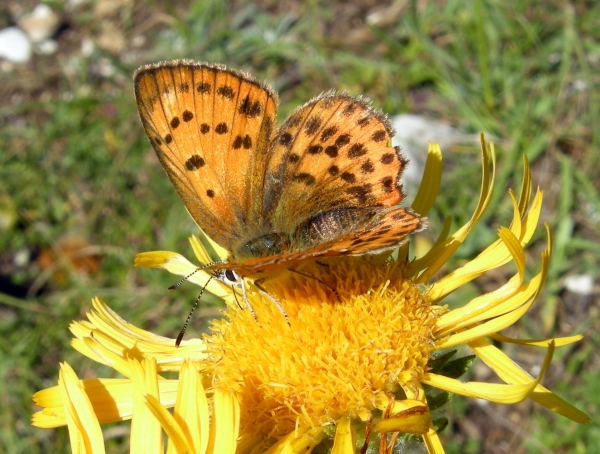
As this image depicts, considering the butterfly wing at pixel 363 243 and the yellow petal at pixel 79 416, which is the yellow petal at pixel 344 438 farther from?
the yellow petal at pixel 79 416

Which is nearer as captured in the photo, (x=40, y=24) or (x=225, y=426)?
(x=225, y=426)

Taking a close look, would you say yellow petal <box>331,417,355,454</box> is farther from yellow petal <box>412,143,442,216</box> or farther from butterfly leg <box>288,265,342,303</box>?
yellow petal <box>412,143,442,216</box>

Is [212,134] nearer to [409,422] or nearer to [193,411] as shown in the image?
[193,411]

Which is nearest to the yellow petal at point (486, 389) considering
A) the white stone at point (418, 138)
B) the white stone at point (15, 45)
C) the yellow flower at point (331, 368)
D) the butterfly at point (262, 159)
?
the yellow flower at point (331, 368)

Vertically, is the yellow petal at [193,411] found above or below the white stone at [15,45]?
below

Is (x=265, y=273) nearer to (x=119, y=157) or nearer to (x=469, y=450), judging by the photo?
(x=469, y=450)

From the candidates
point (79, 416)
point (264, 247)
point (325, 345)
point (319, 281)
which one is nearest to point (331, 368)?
point (325, 345)
